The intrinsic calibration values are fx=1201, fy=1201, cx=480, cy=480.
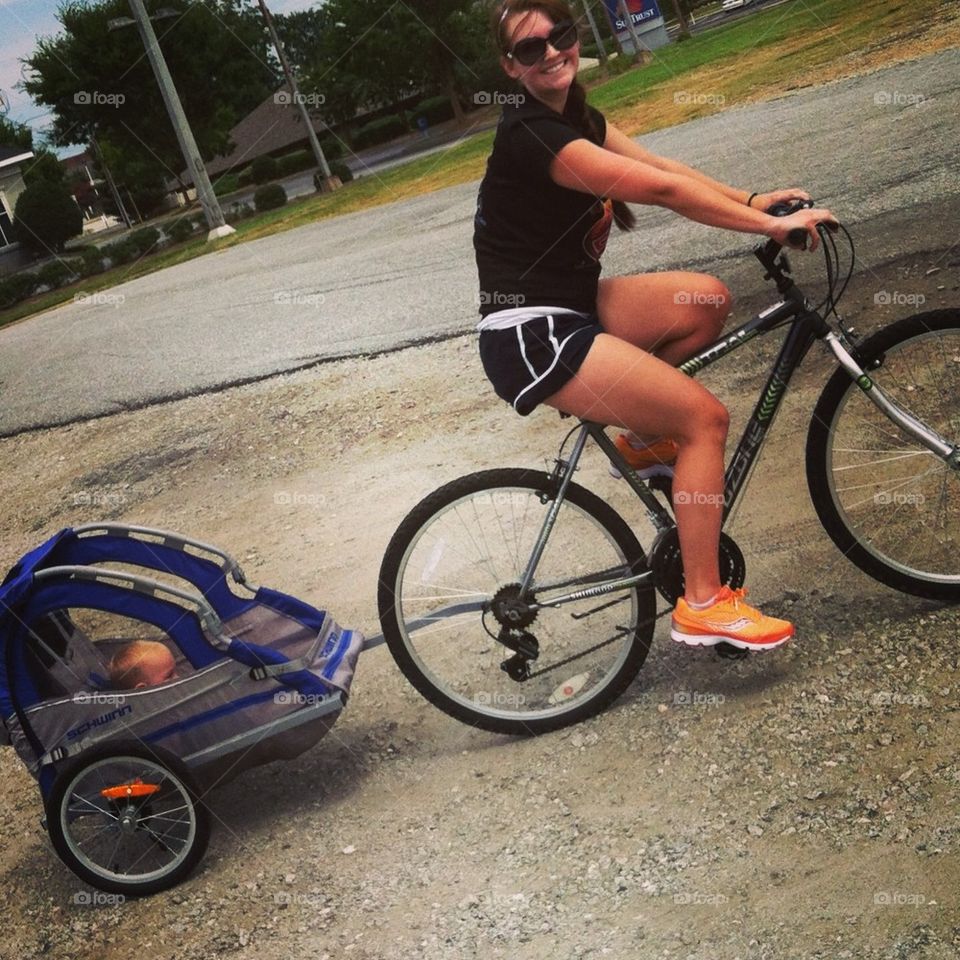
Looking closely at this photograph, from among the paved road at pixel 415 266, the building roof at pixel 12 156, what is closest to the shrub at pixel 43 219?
the building roof at pixel 12 156

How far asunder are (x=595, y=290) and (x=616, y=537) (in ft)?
2.57

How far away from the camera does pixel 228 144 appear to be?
6656cm

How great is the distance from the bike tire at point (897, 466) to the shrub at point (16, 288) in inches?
1382

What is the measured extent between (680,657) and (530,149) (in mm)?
1834

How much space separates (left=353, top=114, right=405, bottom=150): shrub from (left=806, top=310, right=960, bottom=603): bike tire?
59720 millimetres

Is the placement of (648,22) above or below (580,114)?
above

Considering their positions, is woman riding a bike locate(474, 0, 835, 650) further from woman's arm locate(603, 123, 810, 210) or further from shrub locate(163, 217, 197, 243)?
shrub locate(163, 217, 197, 243)

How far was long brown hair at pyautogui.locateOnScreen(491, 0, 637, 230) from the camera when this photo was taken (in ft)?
11.2

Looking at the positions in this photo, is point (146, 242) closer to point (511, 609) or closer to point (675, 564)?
point (511, 609)

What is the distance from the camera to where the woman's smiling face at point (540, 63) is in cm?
339

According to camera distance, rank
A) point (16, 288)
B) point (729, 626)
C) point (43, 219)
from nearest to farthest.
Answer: point (729, 626) < point (16, 288) < point (43, 219)

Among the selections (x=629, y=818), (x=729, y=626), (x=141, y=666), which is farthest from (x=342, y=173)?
(x=629, y=818)

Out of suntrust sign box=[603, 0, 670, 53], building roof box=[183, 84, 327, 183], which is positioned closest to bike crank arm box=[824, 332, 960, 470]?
suntrust sign box=[603, 0, 670, 53]

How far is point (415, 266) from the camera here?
12.4 m
